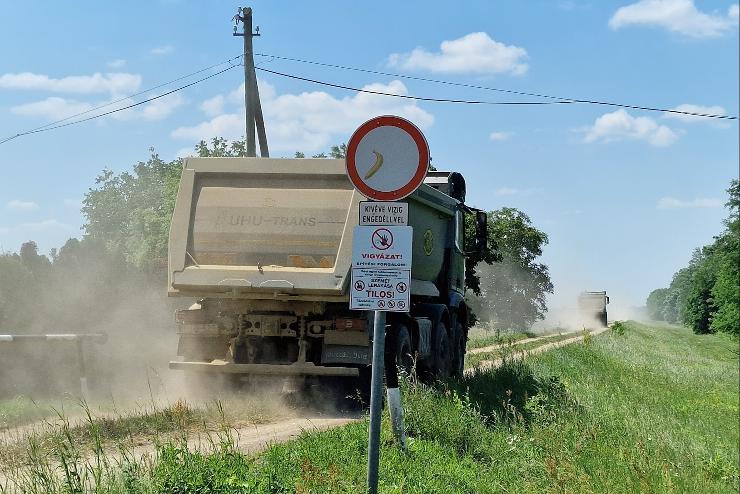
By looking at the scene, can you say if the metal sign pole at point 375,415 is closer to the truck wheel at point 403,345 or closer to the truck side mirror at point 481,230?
the truck wheel at point 403,345

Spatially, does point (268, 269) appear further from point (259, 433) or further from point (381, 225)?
point (381, 225)

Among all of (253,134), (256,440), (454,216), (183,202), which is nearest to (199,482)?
(256,440)

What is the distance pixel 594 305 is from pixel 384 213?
76.5 meters

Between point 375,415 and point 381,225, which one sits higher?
point 381,225

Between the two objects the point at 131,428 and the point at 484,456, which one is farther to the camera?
the point at 131,428

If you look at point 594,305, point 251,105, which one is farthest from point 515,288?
point 251,105

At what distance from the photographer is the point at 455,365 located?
53.4ft

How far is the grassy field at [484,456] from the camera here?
6.64m

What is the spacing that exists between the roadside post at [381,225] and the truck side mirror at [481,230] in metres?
8.93

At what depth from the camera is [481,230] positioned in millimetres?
15773

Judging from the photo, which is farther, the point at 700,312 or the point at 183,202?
the point at 700,312

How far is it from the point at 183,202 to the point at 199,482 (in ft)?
20.9

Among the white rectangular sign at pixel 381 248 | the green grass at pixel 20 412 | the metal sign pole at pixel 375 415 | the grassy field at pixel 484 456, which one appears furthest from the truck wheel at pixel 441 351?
the white rectangular sign at pixel 381 248

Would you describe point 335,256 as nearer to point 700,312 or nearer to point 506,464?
point 506,464
